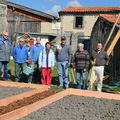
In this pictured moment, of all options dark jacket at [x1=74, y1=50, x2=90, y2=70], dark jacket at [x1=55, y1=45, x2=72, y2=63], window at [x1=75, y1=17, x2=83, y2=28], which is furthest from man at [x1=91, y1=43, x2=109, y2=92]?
window at [x1=75, y1=17, x2=83, y2=28]

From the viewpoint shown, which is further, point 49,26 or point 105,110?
point 49,26

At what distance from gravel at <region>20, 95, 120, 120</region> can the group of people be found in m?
2.01

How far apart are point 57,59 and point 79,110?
410 centimetres

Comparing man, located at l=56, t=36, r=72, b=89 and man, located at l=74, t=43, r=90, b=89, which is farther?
man, located at l=56, t=36, r=72, b=89

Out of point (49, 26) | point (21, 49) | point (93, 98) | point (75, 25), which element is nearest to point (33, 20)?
point (49, 26)

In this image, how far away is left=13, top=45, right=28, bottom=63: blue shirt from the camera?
12.6m

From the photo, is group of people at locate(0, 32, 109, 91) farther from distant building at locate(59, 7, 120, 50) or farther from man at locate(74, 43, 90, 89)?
distant building at locate(59, 7, 120, 50)

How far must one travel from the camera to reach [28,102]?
351 inches

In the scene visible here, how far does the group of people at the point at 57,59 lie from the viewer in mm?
11508

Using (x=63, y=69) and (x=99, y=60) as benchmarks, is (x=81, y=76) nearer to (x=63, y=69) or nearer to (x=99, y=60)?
(x=63, y=69)

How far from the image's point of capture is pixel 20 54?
12.6m

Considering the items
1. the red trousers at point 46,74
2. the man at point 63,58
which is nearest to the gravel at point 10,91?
the red trousers at point 46,74

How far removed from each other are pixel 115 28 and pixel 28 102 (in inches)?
269

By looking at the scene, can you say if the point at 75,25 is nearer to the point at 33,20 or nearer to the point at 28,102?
the point at 33,20
